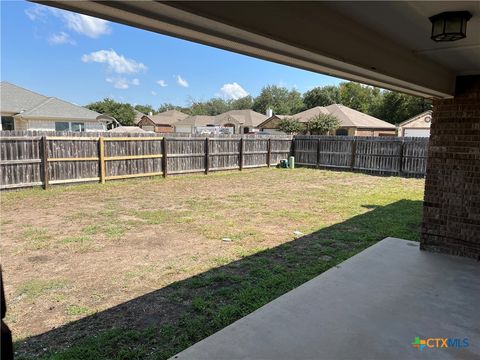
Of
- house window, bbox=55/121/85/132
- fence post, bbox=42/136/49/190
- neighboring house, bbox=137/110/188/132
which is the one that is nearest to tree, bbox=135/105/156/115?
neighboring house, bbox=137/110/188/132

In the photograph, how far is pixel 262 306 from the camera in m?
3.19

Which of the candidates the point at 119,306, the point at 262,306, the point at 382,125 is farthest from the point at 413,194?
the point at 382,125

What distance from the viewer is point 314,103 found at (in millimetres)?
52344

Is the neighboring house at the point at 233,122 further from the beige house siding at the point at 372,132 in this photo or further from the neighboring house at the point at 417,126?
the neighboring house at the point at 417,126

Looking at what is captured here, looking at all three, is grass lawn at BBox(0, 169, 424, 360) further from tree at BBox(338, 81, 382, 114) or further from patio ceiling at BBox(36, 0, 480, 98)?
tree at BBox(338, 81, 382, 114)

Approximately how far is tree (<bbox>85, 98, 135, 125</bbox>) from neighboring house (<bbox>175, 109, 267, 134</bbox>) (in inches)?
300

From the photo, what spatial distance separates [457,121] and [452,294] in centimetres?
217

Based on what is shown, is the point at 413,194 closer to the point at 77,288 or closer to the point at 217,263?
the point at 217,263

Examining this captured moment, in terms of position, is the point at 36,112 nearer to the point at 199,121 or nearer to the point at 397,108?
the point at 199,121

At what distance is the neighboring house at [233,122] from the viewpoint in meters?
39.9

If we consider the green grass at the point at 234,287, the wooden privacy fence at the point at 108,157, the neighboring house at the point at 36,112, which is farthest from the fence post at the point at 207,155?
the neighboring house at the point at 36,112

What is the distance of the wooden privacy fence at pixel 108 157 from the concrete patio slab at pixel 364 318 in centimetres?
868

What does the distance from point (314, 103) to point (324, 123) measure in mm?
26959

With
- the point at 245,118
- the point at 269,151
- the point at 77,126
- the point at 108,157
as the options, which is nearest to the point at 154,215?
the point at 108,157
